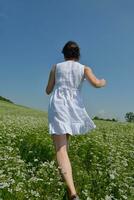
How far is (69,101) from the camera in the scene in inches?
301

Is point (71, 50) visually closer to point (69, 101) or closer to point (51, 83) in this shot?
point (51, 83)

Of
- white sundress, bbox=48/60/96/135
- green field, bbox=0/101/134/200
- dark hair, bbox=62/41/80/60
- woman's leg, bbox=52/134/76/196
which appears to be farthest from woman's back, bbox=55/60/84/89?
green field, bbox=0/101/134/200

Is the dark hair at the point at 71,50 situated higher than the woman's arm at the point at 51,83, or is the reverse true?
the dark hair at the point at 71,50

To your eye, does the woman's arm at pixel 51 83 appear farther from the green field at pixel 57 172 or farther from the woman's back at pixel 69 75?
the green field at pixel 57 172

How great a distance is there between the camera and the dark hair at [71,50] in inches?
306

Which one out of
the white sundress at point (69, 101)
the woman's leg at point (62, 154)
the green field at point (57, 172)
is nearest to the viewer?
the green field at point (57, 172)

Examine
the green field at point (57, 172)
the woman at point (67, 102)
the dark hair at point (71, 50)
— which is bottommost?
the green field at point (57, 172)

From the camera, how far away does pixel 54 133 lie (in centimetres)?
747

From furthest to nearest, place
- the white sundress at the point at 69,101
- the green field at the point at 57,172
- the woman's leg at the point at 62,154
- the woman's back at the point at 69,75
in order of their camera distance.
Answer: the woman's back at the point at 69,75 → the white sundress at the point at 69,101 → the woman's leg at the point at 62,154 → the green field at the point at 57,172

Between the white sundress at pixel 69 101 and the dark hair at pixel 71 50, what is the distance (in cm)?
10

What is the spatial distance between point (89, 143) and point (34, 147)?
1631 millimetres

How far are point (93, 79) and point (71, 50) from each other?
2.04 ft

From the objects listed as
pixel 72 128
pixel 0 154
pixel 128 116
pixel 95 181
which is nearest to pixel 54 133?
pixel 72 128

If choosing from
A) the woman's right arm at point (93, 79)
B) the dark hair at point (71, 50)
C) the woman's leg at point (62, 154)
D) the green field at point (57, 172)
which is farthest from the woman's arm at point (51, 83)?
the green field at point (57, 172)
